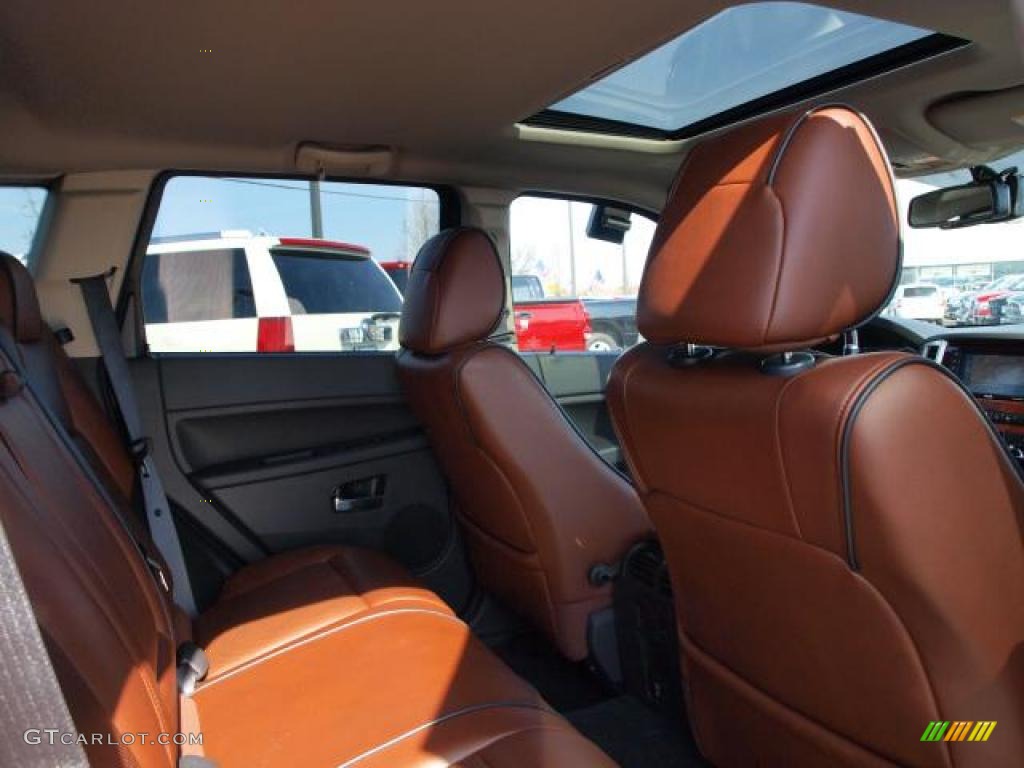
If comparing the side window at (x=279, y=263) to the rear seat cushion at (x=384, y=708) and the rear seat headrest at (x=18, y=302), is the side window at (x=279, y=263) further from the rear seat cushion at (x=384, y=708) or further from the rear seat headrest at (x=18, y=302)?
the rear seat cushion at (x=384, y=708)

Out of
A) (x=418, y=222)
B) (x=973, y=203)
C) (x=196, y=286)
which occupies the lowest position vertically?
(x=196, y=286)

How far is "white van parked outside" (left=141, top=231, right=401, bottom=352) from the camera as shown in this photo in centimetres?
256

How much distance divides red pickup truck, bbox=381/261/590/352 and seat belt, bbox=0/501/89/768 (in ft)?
7.82

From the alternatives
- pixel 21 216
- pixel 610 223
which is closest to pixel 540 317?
pixel 610 223

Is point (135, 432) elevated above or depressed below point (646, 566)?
above

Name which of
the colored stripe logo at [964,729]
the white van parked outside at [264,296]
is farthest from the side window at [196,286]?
the colored stripe logo at [964,729]

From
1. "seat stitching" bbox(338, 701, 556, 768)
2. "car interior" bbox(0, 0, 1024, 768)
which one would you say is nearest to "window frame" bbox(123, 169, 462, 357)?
"car interior" bbox(0, 0, 1024, 768)

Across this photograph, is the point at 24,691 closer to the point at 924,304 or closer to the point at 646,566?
the point at 646,566

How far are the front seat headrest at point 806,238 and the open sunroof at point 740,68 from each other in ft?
2.51

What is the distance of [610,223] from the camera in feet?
9.98

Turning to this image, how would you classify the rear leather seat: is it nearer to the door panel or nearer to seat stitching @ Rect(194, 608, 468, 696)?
Answer: seat stitching @ Rect(194, 608, 468, 696)

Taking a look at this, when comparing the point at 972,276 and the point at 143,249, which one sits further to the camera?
A: the point at 143,249

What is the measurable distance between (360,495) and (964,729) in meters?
1.97

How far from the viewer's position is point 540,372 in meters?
3.01
